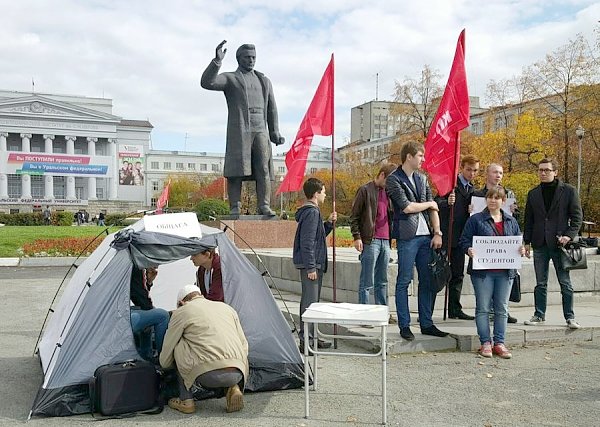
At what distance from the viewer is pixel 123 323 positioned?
547 centimetres

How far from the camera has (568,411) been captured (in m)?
4.93

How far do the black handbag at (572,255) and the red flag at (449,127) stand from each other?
1503 mm

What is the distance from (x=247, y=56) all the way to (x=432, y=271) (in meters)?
7.09

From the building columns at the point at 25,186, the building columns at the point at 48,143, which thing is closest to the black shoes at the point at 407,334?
the building columns at the point at 25,186

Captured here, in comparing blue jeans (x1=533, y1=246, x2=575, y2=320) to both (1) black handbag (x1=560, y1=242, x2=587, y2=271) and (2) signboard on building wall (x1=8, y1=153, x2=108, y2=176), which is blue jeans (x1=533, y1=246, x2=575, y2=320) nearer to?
(1) black handbag (x1=560, y1=242, x2=587, y2=271)

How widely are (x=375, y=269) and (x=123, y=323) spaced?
10.4ft

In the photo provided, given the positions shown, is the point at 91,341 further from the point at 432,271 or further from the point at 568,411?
the point at 568,411

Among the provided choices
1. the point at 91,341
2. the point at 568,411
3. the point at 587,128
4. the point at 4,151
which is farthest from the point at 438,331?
the point at 4,151

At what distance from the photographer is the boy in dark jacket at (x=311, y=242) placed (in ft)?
20.9

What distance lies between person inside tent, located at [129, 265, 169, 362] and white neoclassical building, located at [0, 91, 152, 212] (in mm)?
79241

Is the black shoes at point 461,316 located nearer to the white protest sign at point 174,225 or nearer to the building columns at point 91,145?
the white protest sign at point 174,225

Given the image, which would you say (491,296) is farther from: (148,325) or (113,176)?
(113,176)

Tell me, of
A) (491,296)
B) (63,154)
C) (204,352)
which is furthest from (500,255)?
(63,154)

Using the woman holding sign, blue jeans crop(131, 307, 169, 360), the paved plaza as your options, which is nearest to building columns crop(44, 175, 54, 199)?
the paved plaza
